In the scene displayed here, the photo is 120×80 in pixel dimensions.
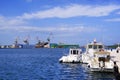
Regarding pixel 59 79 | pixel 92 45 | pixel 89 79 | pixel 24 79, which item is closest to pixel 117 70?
pixel 89 79

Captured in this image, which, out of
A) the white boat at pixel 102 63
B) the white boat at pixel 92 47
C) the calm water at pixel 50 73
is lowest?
the calm water at pixel 50 73

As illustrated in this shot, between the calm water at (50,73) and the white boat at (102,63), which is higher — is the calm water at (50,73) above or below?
below

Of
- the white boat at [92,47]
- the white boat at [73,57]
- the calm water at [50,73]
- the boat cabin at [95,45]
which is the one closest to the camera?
the calm water at [50,73]

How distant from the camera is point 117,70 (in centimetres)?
4247

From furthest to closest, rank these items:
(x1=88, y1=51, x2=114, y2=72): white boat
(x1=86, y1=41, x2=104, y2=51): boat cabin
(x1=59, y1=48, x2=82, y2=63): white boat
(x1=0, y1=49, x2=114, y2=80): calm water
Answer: (x1=59, y1=48, x2=82, y2=63): white boat < (x1=86, y1=41, x2=104, y2=51): boat cabin < (x1=88, y1=51, x2=114, y2=72): white boat < (x1=0, y1=49, x2=114, y2=80): calm water

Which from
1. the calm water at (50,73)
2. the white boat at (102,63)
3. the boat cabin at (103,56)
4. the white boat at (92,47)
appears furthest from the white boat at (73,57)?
the boat cabin at (103,56)

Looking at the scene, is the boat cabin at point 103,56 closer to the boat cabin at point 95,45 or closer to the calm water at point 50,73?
the calm water at point 50,73

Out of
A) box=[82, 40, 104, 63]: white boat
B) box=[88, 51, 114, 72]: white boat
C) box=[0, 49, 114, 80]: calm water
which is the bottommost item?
box=[0, 49, 114, 80]: calm water

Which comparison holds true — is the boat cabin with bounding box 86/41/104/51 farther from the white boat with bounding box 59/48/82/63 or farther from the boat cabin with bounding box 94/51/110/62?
the boat cabin with bounding box 94/51/110/62

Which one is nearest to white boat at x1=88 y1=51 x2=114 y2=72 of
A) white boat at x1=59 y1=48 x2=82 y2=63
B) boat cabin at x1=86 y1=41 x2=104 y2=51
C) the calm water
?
the calm water

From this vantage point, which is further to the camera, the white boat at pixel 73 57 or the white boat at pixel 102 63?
the white boat at pixel 73 57

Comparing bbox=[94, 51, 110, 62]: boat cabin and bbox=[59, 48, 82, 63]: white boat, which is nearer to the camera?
bbox=[94, 51, 110, 62]: boat cabin

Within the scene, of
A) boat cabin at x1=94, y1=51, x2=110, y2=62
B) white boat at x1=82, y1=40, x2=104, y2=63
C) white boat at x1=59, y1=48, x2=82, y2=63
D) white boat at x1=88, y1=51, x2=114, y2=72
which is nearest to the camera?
white boat at x1=88, y1=51, x2=114, y2=72

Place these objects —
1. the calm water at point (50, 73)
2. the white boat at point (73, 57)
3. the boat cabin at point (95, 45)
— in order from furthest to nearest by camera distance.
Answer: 1. the white boat at point (73, 57)
2. the boat cabin at point (95, 45)
3. the calm water at point (50, 73)
